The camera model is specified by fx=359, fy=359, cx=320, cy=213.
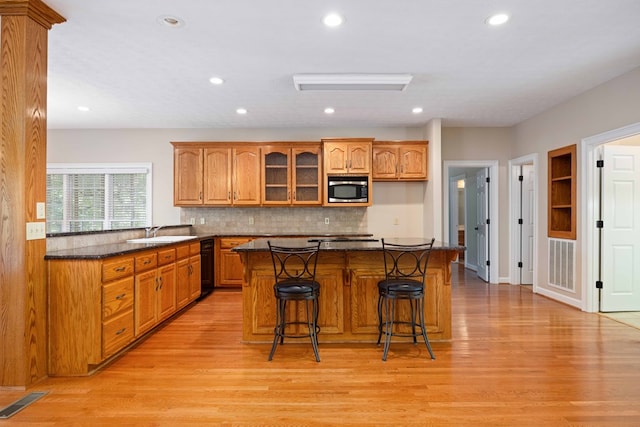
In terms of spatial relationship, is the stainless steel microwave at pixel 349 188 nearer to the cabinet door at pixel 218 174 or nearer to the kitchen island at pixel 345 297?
the cabinet door at pixel 218 174

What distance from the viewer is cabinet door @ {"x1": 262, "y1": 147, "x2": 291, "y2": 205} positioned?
5.82 meters

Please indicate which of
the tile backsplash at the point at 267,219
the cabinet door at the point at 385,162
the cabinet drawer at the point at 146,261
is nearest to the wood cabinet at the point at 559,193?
the cabinet door at the point at 385,162

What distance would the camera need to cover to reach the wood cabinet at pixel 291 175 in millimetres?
5816

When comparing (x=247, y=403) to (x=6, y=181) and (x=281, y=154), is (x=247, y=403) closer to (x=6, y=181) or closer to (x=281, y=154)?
(x=6, y=181)

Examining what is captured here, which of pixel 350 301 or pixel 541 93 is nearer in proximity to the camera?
pixel 350 301

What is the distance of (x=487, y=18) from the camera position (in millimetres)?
2746

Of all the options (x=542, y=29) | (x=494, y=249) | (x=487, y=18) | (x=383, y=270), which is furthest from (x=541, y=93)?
(x=383, y=270)

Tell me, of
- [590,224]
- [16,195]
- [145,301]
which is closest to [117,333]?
[145,301]

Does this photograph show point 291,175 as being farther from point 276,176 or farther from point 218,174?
point 218,174

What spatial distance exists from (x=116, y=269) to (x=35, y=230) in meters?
0.61

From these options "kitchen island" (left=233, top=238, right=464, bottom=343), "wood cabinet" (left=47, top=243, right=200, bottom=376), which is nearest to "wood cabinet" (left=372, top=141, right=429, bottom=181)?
"kitchen island" (left=233, top=238, right=464, bottom=343)

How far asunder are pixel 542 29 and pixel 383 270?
239 centimetres

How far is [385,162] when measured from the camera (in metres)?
5.82

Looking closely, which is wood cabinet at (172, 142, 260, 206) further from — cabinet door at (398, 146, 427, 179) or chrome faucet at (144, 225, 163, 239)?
cabinet door at (398, 146, 427, 179)
